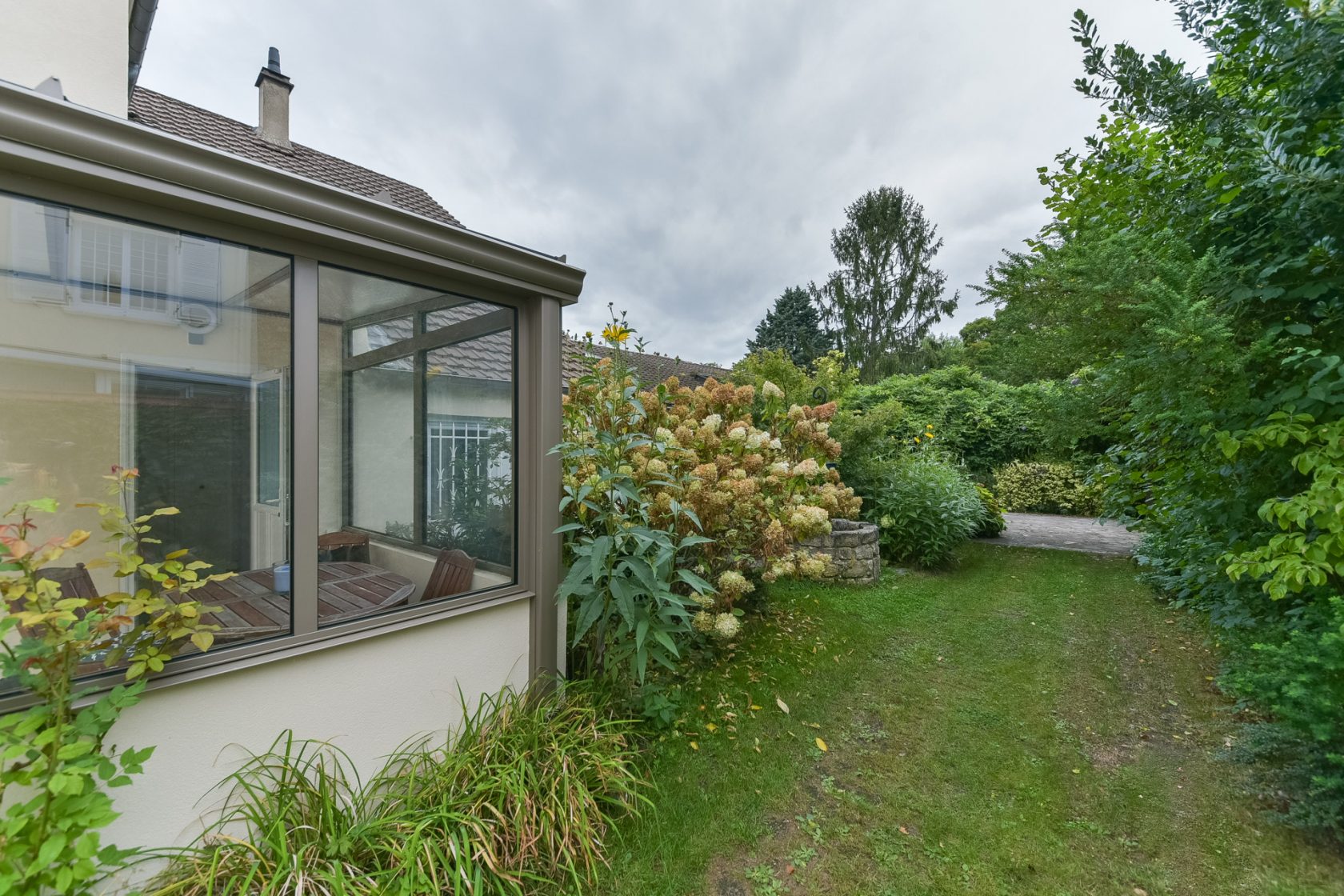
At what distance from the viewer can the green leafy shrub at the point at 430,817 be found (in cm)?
167

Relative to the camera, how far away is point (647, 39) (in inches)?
241

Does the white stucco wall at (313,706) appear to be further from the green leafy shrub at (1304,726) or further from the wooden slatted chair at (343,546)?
the green leafy shrub at (1304,726)

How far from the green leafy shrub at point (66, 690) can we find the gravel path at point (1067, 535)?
27.7ft

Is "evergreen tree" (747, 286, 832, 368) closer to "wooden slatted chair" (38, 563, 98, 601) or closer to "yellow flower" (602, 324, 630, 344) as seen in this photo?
"yellow flower" (602, 324, 630, 344)

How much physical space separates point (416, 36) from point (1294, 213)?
24.5 ft

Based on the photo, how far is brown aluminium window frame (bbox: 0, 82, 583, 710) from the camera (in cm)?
150

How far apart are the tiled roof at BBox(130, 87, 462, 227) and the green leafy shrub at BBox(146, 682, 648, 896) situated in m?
5.29

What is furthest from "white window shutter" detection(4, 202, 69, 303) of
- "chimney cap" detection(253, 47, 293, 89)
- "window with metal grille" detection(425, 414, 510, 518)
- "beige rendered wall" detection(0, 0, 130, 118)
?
"chimney cap" detection(253, 47, 293, 89)

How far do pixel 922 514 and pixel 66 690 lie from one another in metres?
6.61

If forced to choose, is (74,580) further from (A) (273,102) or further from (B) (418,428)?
(A) (273,102)

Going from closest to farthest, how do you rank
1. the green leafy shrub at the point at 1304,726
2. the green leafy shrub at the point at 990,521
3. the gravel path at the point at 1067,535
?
the green leafy shrub at the point at 1304,726 → the gravel path at the point at 1067,535 → the green leafy shrub at the point at 990,521

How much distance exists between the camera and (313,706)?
1.97m

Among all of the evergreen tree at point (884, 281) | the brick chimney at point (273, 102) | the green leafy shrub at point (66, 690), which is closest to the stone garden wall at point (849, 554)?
the green leafy shrub at point (66, 690)

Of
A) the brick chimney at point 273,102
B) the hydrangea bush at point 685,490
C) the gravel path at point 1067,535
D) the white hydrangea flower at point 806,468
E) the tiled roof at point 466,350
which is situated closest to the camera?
the tiled roof at point 466,350
